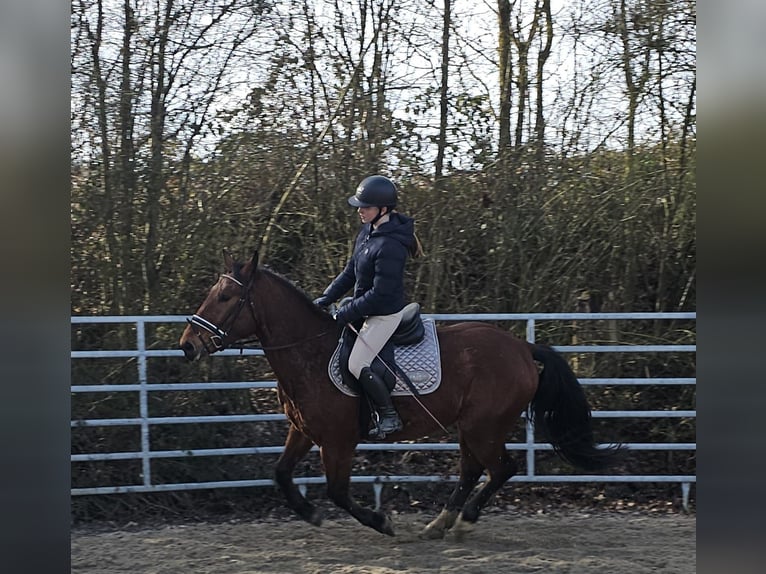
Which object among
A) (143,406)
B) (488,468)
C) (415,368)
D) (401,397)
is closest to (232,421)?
(143,406)

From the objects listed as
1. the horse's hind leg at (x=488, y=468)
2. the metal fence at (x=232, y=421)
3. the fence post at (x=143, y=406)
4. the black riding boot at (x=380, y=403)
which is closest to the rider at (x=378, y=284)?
the black riding boot at (x=380, y=403)

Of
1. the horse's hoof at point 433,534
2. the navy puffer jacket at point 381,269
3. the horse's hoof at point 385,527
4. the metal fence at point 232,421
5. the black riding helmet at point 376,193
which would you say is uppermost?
the black riding helmet at point 376,193

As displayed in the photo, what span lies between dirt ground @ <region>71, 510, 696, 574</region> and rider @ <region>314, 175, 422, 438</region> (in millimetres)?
816

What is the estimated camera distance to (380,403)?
492 centimetres

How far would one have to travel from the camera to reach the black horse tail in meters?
5.31

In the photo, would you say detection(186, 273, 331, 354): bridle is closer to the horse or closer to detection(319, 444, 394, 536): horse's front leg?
the horse

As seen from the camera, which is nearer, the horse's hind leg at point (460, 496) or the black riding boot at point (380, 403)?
the black riding boot at point (380, 403)

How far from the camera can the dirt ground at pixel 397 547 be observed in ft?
16.0

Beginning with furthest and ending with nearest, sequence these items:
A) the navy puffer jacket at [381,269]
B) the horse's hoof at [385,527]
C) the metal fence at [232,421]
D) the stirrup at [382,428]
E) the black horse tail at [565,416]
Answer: the metal fence at [232,421]
the black horse tail at [565,416]
the horse's hoof at [385,527]
the stirrup at [382,428]
the navy puffer jacket at [381,269]

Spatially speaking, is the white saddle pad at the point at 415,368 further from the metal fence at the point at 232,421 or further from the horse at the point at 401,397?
the metal fence at the point at 232,421

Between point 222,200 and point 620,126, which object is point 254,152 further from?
point 620,126
